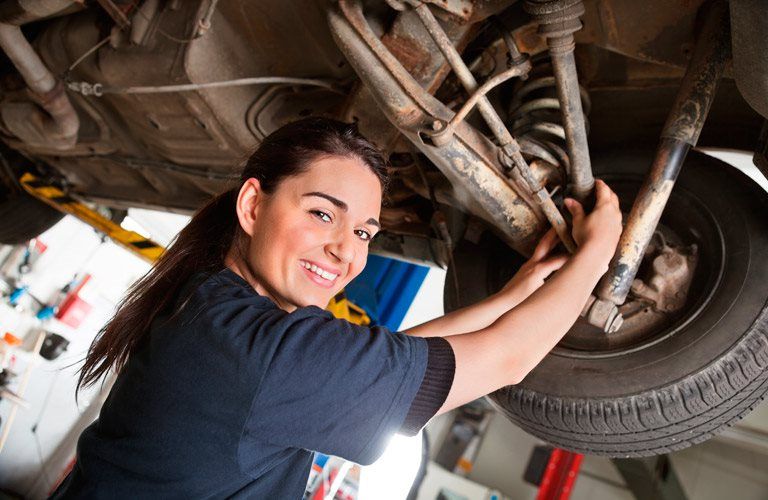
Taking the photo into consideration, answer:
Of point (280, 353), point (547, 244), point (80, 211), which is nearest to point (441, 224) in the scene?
point (547, 244)

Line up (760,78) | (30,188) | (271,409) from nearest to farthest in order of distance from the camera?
1. (271,409)
2. (760,78)
3. (30,188)

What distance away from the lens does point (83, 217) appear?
2738mm

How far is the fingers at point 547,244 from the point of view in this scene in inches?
43.6

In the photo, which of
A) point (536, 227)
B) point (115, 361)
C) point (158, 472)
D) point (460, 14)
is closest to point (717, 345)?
point (536, 227)

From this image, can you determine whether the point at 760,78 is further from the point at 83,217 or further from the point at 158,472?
the point at 83,217

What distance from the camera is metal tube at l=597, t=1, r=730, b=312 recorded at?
37.9 inches

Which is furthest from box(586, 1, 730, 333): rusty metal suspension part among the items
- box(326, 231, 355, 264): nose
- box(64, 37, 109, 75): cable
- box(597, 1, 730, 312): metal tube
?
box(64, 37, 109, 75): cable

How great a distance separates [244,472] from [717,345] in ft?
2.88

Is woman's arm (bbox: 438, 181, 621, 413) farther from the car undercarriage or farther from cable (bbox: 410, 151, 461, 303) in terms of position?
cable (bbox: 410, 151, 461, 303)

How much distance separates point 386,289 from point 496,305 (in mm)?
1961

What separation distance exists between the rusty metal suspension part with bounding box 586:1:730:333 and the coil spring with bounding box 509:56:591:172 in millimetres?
189

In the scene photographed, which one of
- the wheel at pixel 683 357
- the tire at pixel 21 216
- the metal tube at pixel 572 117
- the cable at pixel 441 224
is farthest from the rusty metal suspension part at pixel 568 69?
the tire at pixel 21 216

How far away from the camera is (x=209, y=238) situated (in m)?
1.05

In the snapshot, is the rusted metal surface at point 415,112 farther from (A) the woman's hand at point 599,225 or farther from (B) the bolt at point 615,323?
(B) the bolt at point 615,323
